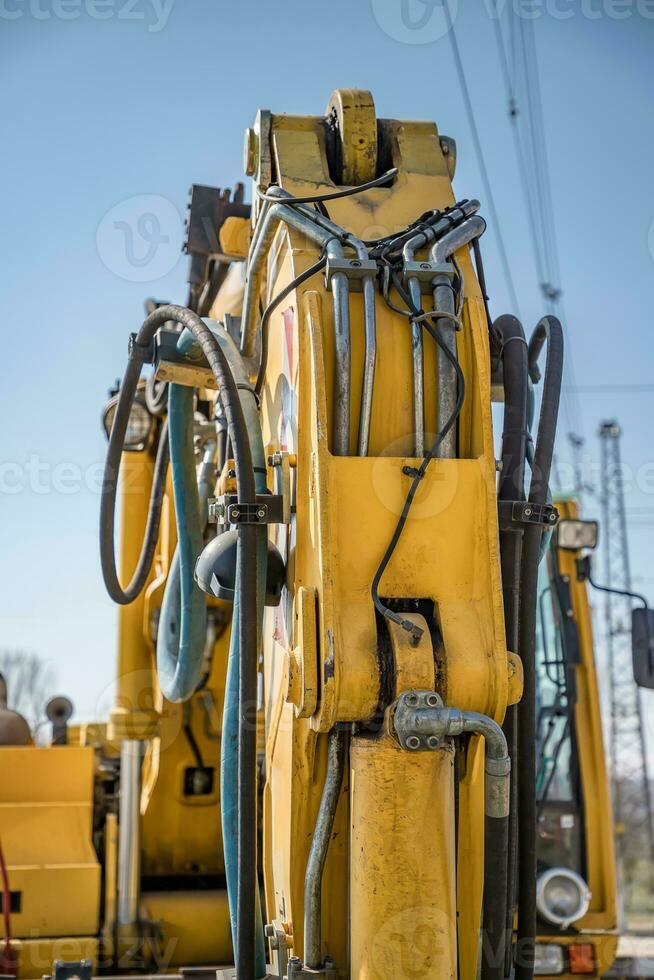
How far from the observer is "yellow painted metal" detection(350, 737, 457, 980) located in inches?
94.1

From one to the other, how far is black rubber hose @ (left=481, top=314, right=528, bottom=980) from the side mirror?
0.55m

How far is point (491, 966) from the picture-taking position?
2.56 meters

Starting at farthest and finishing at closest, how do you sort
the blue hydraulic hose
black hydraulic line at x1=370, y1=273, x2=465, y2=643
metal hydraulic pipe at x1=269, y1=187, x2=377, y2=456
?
the blue hydraulic hose
metal hydraulic pipe at x1=269, y1=187, x2=377, y2=456
black hydraulic line at x1=370, y1=273, x2=465, y2=643

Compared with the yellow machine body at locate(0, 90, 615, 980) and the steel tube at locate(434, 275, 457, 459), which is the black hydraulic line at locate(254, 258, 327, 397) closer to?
the yellow machine body at locate(0, 90, 615, 980)

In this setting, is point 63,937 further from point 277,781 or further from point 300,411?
point 300,411

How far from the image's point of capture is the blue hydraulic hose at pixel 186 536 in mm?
3396

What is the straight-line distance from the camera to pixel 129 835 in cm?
479

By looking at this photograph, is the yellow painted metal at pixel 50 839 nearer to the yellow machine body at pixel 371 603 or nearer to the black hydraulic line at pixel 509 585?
the yellow machine body at pixel 371 603

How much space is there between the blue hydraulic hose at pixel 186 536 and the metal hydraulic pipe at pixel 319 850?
3.18ft

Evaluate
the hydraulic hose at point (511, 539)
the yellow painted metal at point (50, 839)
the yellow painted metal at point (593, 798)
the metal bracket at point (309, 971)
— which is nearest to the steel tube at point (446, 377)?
the hydraulic hose at point (511, 539)

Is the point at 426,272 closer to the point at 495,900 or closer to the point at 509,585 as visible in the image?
the point at 509,585

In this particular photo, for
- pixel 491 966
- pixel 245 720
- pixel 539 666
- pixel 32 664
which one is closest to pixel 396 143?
pixel 245 720

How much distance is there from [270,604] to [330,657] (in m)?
0.47

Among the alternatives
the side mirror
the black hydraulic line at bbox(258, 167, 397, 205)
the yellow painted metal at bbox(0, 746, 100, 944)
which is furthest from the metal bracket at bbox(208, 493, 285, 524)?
the yellow painted metal at bbox(0, 746, 100, 944)
